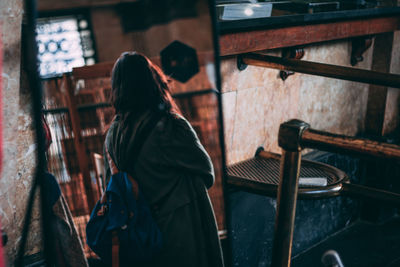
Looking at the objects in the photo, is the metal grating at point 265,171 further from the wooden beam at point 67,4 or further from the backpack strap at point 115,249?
the wooden beam at point 67,4

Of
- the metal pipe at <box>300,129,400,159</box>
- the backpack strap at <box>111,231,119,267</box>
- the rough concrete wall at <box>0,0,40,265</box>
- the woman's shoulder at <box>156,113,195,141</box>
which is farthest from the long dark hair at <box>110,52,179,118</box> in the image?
the metal pipe at <box>300,129,400,159</box>

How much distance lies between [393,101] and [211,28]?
286cm

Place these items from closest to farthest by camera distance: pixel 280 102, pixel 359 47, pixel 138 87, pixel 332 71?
pixel 138 87
pixel 332 71
pixel 280 102
pixel 359 47

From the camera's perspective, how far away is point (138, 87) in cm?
107

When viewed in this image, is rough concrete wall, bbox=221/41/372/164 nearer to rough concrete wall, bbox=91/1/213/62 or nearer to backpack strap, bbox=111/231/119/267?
rough concrete wall, bbox=91/1/213/62

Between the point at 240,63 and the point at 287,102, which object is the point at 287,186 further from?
the point at 287,102

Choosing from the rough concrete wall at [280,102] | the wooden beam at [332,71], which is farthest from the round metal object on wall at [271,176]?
the wooden beam at [332,71]

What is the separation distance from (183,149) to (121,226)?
0.32 metres

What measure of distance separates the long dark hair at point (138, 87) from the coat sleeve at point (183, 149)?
0.06 meters

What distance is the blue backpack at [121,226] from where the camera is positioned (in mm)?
1072

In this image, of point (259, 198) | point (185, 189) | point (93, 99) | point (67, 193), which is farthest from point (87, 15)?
point (259, 198)

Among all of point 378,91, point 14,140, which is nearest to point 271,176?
point 14,140

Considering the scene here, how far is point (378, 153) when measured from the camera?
3.75 ft

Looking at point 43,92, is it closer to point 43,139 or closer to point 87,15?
point 43,139
